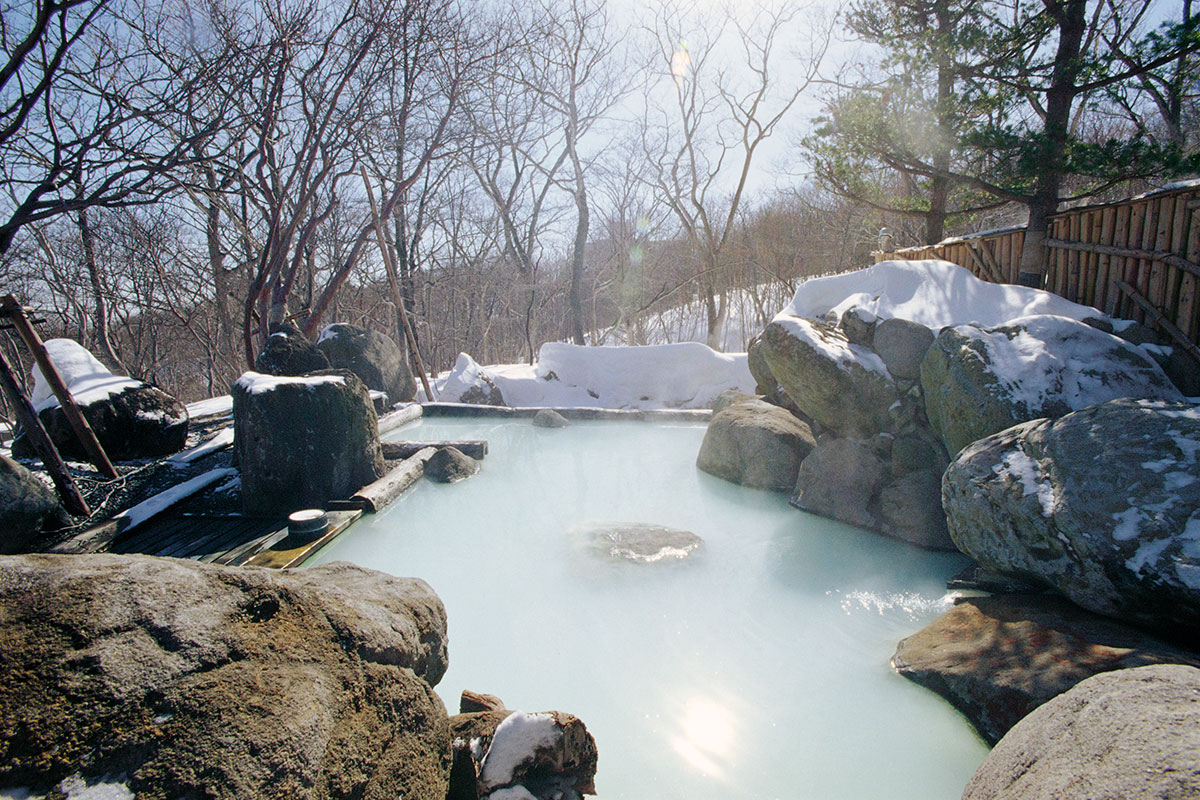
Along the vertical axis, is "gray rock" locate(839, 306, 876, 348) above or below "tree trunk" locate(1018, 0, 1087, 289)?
below

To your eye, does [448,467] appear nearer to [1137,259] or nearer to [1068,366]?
[1068,366]

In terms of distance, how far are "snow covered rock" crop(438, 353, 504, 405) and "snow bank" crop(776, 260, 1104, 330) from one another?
4998 millimetres

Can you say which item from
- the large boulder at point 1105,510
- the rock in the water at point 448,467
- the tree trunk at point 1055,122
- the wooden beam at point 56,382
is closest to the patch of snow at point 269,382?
the rock in the water at point 448,467

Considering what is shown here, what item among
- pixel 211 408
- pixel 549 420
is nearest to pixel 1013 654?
pixel 549 420

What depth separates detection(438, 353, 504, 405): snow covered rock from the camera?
9.31 metres

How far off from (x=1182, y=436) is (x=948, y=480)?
1100 mm

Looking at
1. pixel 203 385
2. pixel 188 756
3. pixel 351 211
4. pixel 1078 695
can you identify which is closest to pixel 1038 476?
pixel 1078 695

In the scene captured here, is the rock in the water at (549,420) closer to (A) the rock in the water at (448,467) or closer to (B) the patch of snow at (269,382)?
(A) the rock in the water at (448,467)

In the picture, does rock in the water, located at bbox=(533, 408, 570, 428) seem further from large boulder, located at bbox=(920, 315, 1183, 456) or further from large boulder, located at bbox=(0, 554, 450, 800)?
large boulder, located at bbox=(0, 554, 450, 800)

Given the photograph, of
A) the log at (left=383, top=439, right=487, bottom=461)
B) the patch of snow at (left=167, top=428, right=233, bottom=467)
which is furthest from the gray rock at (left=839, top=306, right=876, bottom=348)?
the patch of snow at (left=167, top=428, right=233, bottom=467)

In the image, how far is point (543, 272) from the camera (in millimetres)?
21594

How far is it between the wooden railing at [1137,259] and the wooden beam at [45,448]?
851 cm

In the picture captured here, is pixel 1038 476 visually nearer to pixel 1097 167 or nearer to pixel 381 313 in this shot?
pixel 1097 167

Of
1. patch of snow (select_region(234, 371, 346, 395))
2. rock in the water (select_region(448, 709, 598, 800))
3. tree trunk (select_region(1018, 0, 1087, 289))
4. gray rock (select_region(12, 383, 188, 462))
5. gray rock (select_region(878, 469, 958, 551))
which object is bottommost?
gray rock (select_region(878, 469, 958, 551))
